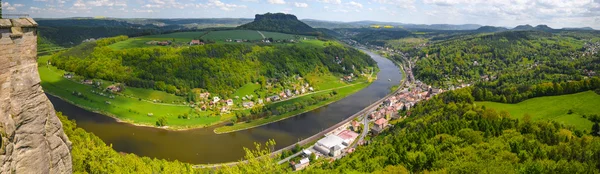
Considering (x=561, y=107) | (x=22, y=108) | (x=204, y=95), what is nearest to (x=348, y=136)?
(x=561, y=107)

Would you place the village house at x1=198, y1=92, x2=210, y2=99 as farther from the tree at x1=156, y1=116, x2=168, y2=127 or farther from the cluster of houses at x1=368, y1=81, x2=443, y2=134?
the cluster of houses at x1=368, y1=81, x2=443, y2=134

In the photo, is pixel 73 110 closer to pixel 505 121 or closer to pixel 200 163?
pixel 200 163

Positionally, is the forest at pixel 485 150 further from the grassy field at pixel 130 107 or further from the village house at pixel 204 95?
the village house at pixel 204 95

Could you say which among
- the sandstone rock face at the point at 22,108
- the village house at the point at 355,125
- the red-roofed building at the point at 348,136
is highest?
the sandstone rock face at the point at 22,108

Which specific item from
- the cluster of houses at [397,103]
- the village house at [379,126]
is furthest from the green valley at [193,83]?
the village house at [379,126]

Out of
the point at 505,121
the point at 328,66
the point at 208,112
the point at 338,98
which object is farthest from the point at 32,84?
the point at 328,66

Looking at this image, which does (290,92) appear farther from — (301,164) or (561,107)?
(561,107)

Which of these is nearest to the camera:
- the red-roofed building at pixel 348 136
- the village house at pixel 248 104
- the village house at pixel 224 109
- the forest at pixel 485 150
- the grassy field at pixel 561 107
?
the forest at pixel 485 150
